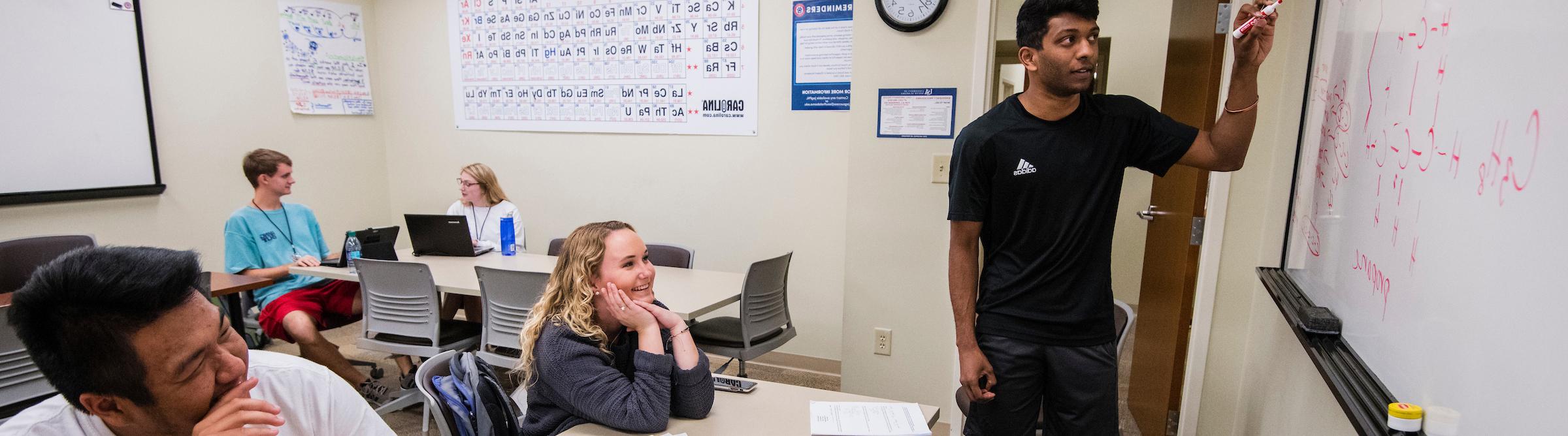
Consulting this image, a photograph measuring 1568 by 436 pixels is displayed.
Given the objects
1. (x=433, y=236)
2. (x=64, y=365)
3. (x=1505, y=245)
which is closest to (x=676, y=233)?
(x=433, y=236)

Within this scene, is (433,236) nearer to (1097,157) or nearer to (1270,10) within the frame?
(1097,157)

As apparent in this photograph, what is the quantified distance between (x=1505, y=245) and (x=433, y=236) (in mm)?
3794

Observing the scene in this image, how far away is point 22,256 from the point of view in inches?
117

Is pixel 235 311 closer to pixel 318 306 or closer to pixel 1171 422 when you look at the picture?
pixel 318 306

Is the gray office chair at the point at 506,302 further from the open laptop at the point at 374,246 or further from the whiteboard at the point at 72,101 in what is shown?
the whiteboard at the point at 72,101

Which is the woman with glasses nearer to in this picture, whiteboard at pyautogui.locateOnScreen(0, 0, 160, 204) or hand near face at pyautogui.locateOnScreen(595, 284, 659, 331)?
whiteboard at pyautogui.locateOnScreen(0, 0, 160, 204)

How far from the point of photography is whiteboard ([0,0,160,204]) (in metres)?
3.38

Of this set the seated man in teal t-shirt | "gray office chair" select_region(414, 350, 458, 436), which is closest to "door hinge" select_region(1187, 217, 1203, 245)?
"gray office chair" select_region(414, 350, 458, 436)

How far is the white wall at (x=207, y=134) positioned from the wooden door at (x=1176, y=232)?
15.7 feet

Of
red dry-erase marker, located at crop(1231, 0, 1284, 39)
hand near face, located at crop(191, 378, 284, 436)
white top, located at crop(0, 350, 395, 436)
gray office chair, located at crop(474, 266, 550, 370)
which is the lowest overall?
gray office chair, located at crop(474, 266, 550, 370)

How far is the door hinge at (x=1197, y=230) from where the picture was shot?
234 centimetres

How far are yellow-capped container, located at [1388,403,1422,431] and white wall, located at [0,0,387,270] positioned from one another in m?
5.08

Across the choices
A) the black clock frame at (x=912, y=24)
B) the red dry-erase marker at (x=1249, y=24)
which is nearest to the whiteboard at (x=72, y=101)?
the black clock frame at (x=912, y=24)

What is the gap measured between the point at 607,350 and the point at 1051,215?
3.45 ft
